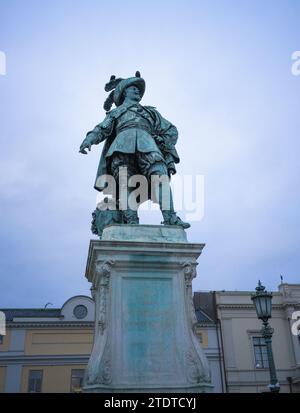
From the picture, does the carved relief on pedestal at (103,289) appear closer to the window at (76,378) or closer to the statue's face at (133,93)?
the statue's face at (133,93)

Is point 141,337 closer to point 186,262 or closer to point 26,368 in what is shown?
point 186,262

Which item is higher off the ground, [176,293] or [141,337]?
[176,293]

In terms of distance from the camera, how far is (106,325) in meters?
5.73

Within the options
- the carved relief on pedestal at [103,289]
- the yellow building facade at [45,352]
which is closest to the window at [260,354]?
the yellow building facade at [45,352]

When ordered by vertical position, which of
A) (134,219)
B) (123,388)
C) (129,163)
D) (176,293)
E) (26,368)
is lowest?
(123,388)

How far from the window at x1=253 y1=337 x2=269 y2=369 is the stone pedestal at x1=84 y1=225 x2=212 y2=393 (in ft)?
107

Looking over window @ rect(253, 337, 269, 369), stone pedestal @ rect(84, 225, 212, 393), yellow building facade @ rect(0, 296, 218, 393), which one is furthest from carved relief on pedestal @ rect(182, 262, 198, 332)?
window @ rect(253, 337, 269, 369)

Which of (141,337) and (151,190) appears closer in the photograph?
(141,337)

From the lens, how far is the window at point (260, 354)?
3553 cm

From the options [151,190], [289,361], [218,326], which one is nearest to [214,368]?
[218,326]

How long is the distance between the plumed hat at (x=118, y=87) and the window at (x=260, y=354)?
3187cm

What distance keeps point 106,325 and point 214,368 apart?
104 feet

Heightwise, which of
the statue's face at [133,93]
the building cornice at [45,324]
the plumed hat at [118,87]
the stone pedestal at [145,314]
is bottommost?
the stone pedestal at [145,314]

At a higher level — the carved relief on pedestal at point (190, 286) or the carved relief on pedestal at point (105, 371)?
the carved relief on pedestal at point (190, 286)
